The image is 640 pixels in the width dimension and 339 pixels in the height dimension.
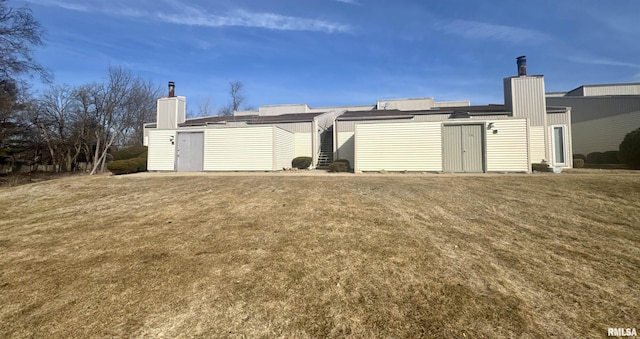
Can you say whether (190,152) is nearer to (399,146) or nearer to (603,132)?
(399,146)

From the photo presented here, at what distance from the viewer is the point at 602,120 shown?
71.1ft

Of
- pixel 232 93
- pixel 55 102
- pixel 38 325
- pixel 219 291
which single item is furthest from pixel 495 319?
pixel 232 93

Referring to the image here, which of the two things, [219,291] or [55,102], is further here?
[55,102]

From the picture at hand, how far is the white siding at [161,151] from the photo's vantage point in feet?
56.0

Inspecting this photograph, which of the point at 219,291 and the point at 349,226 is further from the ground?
the point at 349,226

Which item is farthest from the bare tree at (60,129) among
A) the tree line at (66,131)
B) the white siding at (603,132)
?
the white siding at (603,132)

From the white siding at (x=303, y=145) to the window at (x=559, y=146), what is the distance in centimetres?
1487

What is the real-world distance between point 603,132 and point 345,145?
19.4 m

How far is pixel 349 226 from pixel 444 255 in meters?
1.77

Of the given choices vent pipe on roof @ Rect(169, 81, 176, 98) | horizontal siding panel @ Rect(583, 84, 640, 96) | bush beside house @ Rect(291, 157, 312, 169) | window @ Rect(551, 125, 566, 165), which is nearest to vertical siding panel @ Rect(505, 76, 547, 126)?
window @ Rect(551, 125, 566, 165)

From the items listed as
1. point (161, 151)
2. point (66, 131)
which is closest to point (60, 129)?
point (66, 131)

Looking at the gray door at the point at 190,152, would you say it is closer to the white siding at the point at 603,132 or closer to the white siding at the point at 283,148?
the white siding at the point at 283,148

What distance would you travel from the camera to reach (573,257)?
4.44 meters

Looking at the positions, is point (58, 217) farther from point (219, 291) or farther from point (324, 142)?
point (324, 142)
